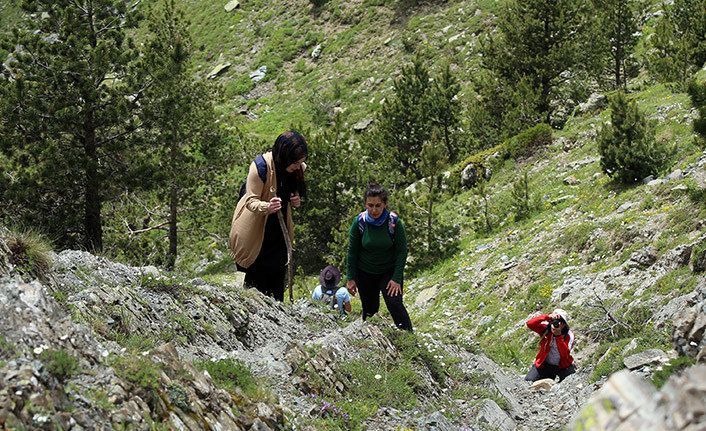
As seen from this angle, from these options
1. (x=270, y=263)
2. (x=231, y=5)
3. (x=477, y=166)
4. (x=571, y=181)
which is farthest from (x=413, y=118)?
(x=231, y=5)

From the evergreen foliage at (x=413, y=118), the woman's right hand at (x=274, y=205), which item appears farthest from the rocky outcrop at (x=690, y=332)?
the evergreen foliage at (x=413, y=118)

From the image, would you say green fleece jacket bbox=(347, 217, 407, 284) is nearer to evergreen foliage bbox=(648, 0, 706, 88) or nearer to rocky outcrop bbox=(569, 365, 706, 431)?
rocky outcrop bbox=(569, 365, 706, 431)

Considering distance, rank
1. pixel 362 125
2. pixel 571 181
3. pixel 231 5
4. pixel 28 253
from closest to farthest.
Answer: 1. pixel 28 253
2. pixel 571 181
3. pixel 362 125
4. pixel 231 5

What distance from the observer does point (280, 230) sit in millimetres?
6719

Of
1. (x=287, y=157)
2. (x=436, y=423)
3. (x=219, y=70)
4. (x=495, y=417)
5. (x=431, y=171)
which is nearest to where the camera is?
(x=436, y=423)

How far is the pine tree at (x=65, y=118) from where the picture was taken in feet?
40.0

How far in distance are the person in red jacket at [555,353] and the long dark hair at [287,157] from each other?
3.99 m

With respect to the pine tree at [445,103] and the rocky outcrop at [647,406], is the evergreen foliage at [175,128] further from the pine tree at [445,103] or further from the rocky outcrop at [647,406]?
the rocky outcrop at [647,406]

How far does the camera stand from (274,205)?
19.8 ft

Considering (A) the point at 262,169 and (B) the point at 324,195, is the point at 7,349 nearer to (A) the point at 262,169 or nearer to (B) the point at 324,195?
(A) the point at 262,169

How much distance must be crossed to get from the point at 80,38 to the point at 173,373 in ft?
39.8

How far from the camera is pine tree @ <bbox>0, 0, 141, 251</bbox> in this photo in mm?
12203

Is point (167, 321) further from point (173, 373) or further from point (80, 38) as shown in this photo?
point (80, 38)

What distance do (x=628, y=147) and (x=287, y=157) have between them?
29.0ft
